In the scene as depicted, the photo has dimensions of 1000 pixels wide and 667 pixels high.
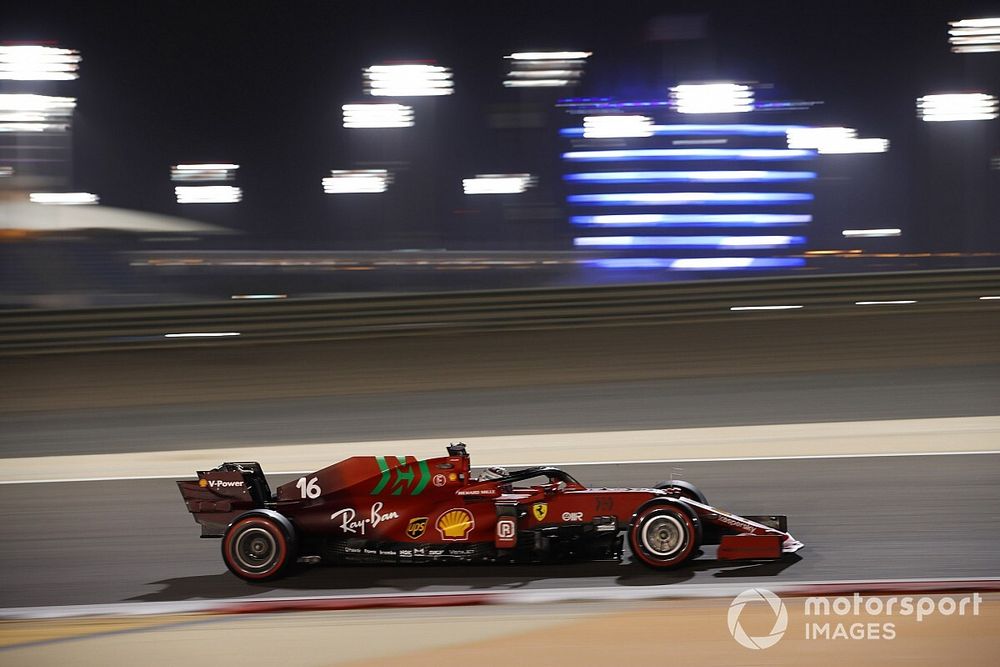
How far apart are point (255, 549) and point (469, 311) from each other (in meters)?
9.76

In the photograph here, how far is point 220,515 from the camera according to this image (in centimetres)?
594

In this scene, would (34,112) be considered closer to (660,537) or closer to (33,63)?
(33,63)

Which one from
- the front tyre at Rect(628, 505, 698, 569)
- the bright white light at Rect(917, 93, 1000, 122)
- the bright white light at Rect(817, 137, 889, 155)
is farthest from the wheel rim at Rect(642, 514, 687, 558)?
the bright white light at Rect(817, 137, 889, 155)

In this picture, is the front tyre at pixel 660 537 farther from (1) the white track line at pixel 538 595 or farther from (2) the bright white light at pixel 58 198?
(2) the bright white light at pixel 58 198

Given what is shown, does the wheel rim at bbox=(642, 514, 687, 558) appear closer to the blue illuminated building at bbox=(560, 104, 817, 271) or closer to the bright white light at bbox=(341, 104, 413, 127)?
the bright white light at bbox=(341, 104, 413, 127)

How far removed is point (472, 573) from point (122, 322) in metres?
10.7

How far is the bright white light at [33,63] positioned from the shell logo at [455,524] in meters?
18.6

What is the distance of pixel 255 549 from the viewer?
18.9 ft

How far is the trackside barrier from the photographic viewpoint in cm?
1495

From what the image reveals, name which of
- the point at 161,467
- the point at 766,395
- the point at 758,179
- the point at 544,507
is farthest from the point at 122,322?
the point at 758,179

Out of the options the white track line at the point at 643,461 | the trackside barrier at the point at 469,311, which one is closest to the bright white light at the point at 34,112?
the trackside barrier at the point at 469,311

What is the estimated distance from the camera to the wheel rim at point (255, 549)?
5746 millimetres

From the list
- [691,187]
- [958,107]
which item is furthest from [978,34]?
[691,187]

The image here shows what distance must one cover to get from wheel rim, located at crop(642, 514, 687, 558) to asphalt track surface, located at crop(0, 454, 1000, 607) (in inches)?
5.2
